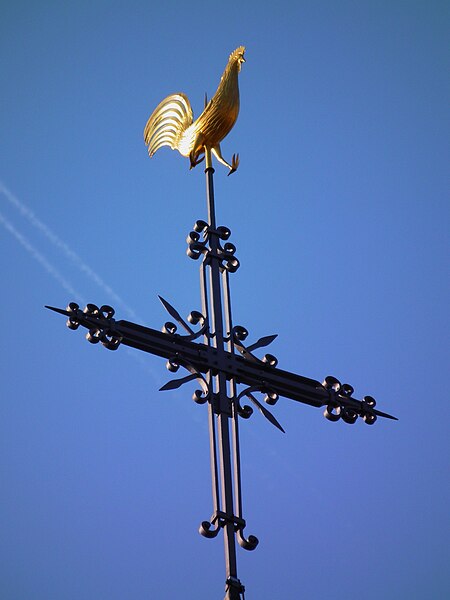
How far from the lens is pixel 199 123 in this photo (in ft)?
38.5

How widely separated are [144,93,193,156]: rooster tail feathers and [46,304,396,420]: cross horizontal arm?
7.98ft

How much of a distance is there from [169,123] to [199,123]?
516 mm

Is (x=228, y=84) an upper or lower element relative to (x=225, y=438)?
upper

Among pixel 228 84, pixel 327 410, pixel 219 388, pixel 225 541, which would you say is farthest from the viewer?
pixel 228 84

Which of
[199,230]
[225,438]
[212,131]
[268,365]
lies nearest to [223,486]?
[225,438]

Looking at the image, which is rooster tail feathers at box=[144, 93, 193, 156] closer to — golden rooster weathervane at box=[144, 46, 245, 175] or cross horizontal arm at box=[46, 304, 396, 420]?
golden rooster weathervane at box=[144, 46, 245, 175]

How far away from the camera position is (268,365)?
A: 10.7 metres

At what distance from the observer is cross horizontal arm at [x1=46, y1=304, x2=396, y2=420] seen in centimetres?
994

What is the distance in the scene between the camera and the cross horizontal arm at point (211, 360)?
9.94m

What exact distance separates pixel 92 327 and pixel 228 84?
303 centimetres

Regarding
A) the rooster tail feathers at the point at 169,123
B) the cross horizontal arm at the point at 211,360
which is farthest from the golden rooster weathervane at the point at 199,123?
the cross horizontal arm at the point at 211,360

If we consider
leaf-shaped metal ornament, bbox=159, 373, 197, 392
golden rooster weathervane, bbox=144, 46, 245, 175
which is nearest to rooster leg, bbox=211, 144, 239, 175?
golden rooster weathervane, bbox=144, 46, 245, 175

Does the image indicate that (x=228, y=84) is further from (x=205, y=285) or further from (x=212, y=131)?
(x=205, y=285)

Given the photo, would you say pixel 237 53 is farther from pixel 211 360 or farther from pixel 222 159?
pixel 211 360
